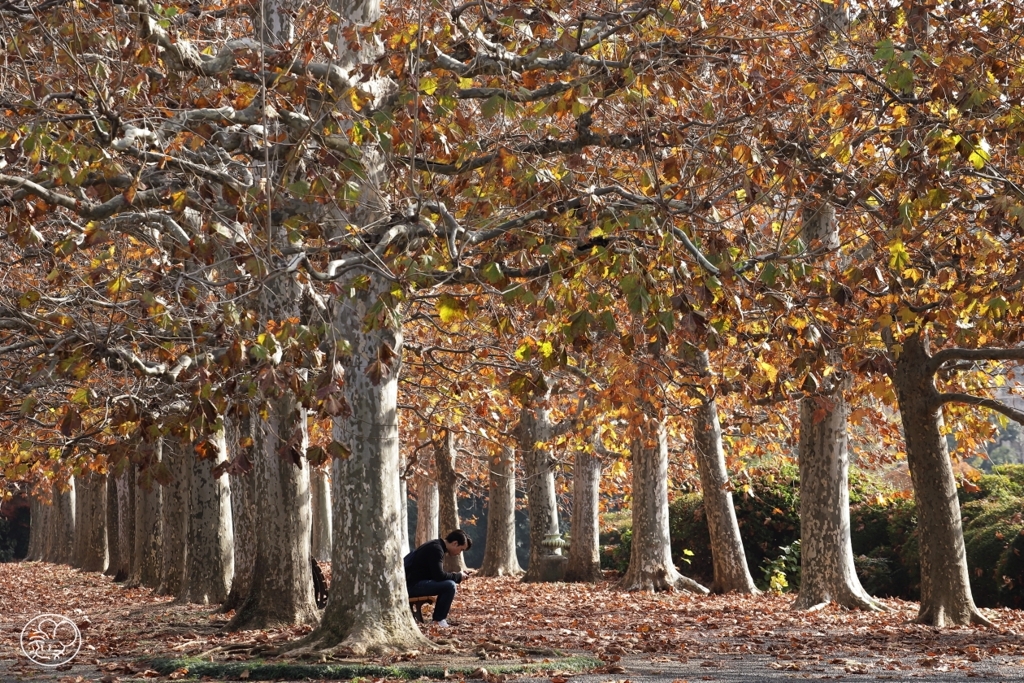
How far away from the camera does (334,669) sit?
29.6ft

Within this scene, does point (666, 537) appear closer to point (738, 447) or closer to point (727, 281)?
point (738, 447)

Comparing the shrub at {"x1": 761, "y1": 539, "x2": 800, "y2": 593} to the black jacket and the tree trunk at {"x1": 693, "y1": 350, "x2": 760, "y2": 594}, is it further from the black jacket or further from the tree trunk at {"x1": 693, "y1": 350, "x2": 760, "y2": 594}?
the black jacket

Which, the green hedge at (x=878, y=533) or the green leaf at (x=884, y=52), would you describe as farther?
the green hedge at (x=878, y=533)

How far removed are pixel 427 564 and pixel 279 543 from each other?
1799mm

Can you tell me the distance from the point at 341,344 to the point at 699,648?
5.67 meters

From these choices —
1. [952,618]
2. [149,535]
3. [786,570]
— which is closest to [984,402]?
[952,618]

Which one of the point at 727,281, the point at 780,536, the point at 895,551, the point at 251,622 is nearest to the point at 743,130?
the point at 727,281

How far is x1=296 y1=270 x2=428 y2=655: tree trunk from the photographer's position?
10016mm

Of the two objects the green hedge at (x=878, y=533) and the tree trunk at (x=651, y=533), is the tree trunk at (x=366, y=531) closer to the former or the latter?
the tree trunk at (x=651, y=533)

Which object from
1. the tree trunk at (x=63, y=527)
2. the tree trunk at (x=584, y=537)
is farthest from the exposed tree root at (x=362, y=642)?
the tree trunk at (x=63, y=527)

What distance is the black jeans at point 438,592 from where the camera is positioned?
12.8 metres

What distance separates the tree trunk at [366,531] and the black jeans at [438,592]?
2.46m

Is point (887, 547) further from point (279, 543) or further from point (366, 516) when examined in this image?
point (366, 516)

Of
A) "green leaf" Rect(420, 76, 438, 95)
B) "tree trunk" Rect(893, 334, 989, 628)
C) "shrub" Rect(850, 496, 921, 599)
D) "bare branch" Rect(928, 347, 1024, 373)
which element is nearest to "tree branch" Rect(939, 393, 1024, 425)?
"tree trunk" Rect(893, 334, 989, 628)
